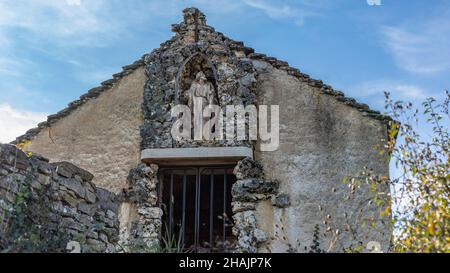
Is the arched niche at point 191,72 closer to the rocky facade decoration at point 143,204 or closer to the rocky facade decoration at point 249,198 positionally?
the rocky facade decoration at point 143,204

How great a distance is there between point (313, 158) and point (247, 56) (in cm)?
203

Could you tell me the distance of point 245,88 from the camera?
10.8 meters

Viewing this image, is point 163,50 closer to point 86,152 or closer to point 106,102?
point 106,102

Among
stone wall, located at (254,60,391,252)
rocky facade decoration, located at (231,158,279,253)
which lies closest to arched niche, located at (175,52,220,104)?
stone wall, located at (254,60,391,252)

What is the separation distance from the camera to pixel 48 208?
632 centimetres

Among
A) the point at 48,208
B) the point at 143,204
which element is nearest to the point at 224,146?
the point at 143,204

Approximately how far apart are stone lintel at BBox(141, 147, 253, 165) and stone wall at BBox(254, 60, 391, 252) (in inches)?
14.5

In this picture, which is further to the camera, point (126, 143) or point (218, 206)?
point (218, 206)

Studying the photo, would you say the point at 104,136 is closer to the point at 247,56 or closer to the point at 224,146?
the point at 224,146

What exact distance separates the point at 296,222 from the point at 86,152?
3.52 meters

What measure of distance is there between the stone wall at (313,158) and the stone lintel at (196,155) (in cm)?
37

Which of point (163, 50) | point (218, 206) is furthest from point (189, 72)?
point (218, 206)

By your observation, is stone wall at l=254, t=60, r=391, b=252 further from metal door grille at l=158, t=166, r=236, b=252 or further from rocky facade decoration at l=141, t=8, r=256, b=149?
metal door grille at l=158, t=166, r=236, b=252

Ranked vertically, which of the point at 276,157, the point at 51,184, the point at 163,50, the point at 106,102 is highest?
the point at 163,50
